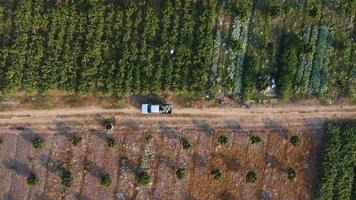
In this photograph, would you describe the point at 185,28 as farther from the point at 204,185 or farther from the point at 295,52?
the point at 204,185

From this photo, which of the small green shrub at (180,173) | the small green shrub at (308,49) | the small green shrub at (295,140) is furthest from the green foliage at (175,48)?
the small green shrub at (180,173)

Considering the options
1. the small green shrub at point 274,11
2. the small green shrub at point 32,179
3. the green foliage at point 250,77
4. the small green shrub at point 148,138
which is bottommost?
the small green shrub at point 32,179

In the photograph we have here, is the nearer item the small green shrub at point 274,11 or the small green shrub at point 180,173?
the small green shrub at point 180,173

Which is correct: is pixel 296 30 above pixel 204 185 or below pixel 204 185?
above

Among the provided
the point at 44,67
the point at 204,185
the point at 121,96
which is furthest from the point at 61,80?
the point at 204,185

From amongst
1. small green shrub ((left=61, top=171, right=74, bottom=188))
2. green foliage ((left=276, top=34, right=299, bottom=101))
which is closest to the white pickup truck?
small green shrub ((left=61, top=171, right=74, bottom=188))

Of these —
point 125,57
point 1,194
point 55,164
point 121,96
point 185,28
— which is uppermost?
point 185,28

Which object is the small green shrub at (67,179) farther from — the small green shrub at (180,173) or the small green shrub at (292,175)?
the small green shrub at (292,175)
